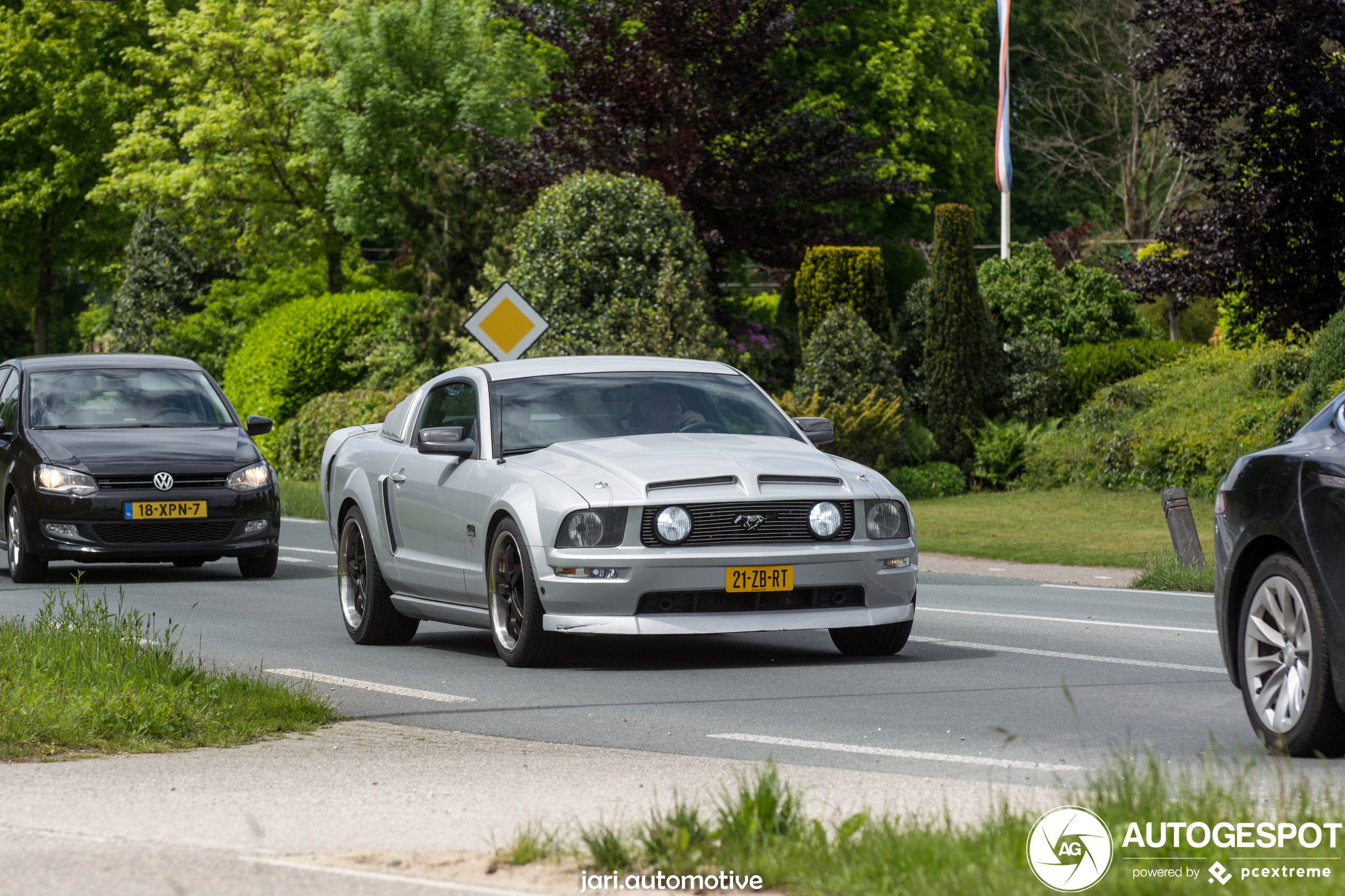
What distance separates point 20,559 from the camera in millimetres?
14961

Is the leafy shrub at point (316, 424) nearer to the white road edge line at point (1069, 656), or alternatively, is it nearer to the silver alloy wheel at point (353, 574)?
the silver alloy wheel at point (353, 574)

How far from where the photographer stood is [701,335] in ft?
81.3

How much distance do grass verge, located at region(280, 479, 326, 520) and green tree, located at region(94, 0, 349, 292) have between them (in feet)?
43.5

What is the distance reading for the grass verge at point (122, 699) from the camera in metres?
7.21

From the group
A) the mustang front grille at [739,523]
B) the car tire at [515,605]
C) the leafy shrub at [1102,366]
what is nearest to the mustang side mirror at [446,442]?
the car tire at [515,605]

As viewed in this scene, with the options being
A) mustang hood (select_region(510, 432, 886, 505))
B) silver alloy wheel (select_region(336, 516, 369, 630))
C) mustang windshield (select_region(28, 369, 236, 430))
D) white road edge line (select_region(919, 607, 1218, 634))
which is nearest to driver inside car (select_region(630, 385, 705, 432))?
mustang hood (select_region(510, 432, 886, 505))

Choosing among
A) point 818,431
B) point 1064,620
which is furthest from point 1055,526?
point 818,431

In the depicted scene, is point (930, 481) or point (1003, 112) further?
point (1003, 112)

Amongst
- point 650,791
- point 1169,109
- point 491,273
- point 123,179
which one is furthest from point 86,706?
point 123,179

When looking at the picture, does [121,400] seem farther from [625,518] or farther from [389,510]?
[625,518]

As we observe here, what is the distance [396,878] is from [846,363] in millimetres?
22391

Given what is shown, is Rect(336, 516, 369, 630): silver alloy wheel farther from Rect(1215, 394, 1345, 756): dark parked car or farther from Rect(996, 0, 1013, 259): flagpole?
Rect(996, 0, 1013, 259): flagpole

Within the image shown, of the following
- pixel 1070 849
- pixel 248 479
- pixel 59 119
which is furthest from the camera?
pixel 59 119

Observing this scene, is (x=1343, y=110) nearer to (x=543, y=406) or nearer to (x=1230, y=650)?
(x=543, y=406)
